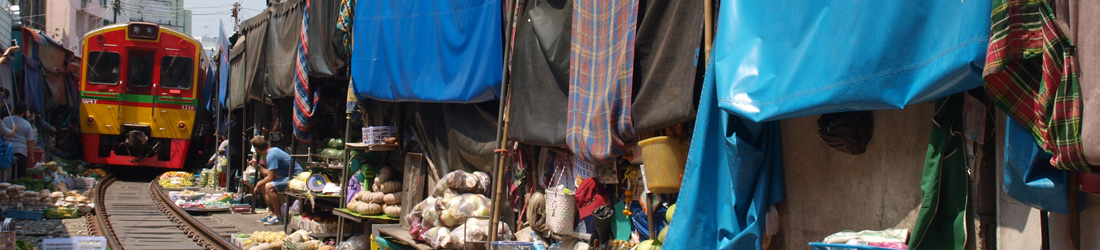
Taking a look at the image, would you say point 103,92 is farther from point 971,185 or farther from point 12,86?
point 971,185

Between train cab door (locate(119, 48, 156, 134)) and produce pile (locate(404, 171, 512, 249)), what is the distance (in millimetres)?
12232

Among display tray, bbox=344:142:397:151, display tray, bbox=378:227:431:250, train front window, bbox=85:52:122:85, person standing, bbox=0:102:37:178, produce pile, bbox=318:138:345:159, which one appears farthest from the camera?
train front window, bbox=85:52:122:85

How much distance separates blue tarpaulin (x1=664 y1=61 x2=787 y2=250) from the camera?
4.03 meters

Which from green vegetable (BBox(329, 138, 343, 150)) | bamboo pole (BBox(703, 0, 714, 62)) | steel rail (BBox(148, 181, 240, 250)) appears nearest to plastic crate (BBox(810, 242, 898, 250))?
bamboo pole (BBox(703, 0, 714, 62))

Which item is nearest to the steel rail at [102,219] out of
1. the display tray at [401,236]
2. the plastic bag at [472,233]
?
the display tray at [401,236]

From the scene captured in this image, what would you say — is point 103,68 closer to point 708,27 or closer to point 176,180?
point 176,180

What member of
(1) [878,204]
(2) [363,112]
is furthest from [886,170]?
(2) [363,112]

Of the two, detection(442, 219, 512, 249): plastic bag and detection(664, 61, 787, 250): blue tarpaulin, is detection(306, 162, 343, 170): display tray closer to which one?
detection(442, 219, 512, 249): plastic bag

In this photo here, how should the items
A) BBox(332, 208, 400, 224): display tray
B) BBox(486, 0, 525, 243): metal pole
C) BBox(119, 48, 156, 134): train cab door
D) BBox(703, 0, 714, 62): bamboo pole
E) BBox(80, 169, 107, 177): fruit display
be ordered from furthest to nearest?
BBox(80, 169, 107, 177): fruit display
BBox(119, 48, 156, 134): train cab door
BBox(332, 208, 400, 224): display tray
BBox(486, 0, 525, 243): metal pole
BBox(703, 0, 714, 62): bamboo pole

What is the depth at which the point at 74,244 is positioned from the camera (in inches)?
293

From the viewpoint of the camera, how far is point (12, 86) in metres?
14.7

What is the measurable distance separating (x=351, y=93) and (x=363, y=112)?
250mm

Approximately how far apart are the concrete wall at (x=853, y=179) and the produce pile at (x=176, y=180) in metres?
15.7

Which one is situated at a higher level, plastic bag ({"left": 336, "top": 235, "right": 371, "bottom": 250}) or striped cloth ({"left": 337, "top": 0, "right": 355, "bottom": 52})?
striped cloth ({"left": 337, "top": 0, "right": 355, "bottom": 52})
